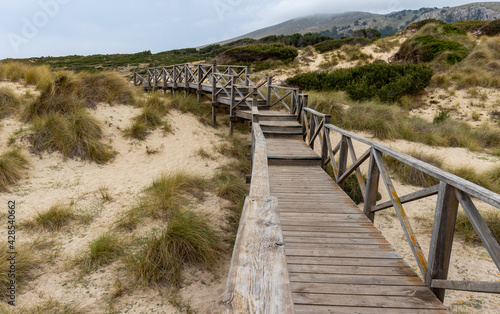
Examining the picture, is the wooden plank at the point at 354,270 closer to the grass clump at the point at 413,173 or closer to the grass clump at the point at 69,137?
the grass clump at the point at 413,173

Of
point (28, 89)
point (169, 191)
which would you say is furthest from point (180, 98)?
point (169, 191)

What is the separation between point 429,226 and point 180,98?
9.95m

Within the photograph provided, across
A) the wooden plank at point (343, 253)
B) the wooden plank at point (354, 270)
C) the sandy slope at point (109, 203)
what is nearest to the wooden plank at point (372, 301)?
the wooden plank at point (354, 270)

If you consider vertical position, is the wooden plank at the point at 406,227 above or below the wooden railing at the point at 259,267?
below

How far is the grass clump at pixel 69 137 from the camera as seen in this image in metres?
7.20

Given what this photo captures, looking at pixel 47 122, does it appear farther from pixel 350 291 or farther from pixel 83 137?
pixel 350 291

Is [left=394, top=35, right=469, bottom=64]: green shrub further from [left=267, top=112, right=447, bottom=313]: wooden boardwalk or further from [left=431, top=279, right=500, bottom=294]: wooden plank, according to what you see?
[left=431, top=279, right=500, bottom=294]: wooden plank

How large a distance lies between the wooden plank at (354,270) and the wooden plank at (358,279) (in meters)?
0.04

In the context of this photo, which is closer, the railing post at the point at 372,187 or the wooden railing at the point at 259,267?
the wooden railing at the point at 259,267

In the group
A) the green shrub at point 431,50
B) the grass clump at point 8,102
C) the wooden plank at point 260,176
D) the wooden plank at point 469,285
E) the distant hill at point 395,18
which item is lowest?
the wooden plank at point 469,285

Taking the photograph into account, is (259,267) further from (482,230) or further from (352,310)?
(482,230)

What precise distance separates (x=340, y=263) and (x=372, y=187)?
136cm

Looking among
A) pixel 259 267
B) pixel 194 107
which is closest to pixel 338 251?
pixel 259 267

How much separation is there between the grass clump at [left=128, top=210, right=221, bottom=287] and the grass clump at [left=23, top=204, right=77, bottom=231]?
5.43ft
